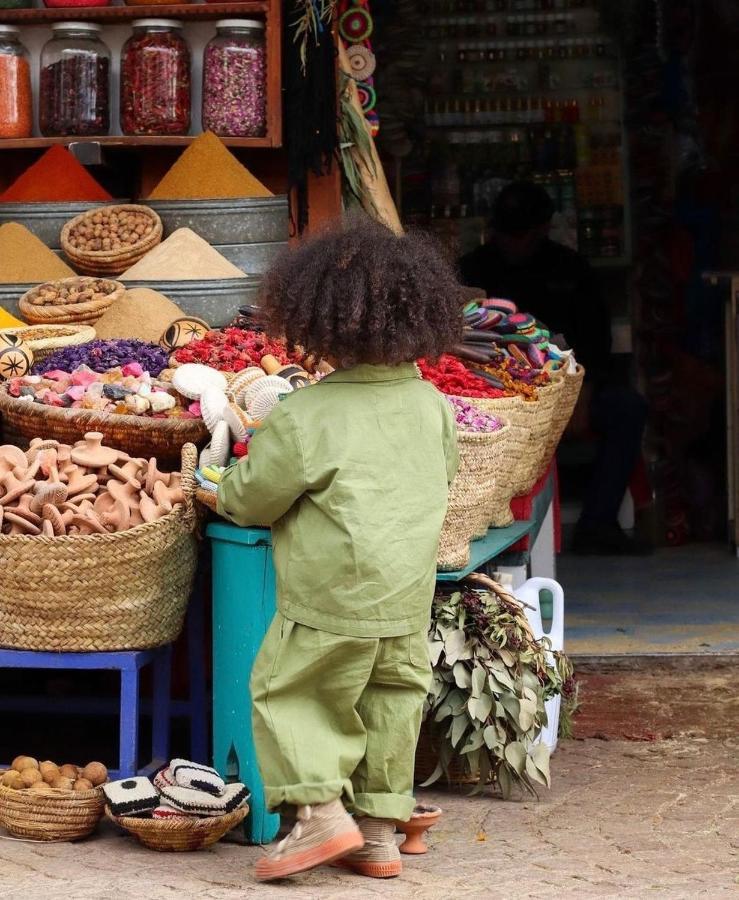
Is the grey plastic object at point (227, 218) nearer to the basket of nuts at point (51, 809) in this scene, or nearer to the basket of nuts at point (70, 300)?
the basket of nuts at point (70, 300)

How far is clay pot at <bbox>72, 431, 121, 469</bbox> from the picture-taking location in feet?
13.5

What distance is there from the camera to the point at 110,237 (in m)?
5.62

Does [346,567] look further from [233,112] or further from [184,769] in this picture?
[233,112]

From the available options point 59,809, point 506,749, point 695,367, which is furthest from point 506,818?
point 695,367

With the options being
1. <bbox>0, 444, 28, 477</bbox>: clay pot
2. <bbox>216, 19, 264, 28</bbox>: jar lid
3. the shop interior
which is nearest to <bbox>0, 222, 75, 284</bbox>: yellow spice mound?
<bbox>216, 19, 264, 28</bbox>: jar lid

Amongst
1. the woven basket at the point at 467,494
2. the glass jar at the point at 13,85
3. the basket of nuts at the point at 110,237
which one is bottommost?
the woven basket at the point at 467,494

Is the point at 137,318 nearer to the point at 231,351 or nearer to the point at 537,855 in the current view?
the point at 231,351

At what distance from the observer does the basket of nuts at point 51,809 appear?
3.83 metres

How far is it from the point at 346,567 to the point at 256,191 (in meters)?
2.52

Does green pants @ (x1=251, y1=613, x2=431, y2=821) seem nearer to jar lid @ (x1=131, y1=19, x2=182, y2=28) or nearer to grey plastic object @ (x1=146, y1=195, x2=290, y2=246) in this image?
grey plastic object @ (x1=146, y1=195, x2=290, y2=246)

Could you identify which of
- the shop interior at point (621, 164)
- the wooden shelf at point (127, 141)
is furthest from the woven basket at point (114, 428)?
the shop interior at point (621, 164)

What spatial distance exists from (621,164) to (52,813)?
5792mm

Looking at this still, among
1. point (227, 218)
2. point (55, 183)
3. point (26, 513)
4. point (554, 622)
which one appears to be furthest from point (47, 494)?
point (55, 183)

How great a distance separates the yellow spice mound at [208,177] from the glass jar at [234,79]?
0.12 m
